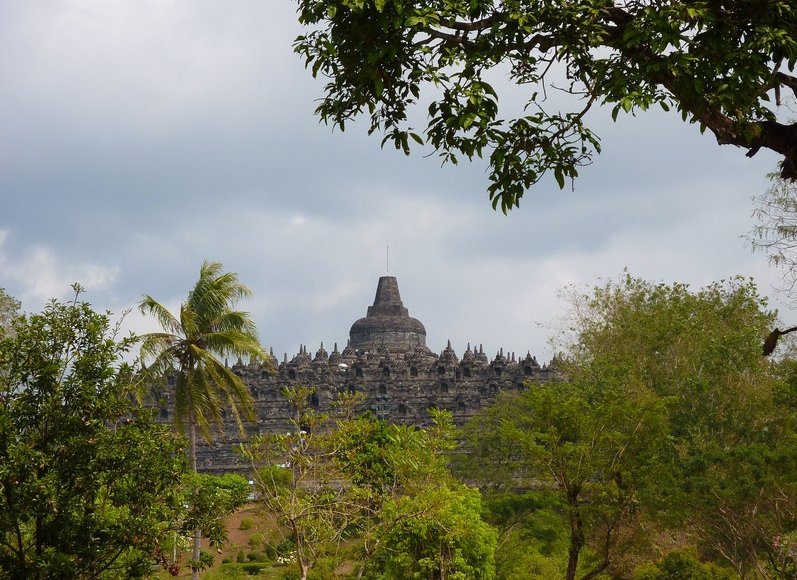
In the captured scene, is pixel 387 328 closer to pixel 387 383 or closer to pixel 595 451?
pixel 387 383

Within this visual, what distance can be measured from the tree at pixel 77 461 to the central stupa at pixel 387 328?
76.0 metres

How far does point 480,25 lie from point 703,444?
30465mm

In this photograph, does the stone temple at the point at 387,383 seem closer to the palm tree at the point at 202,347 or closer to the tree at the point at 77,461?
the palm tree at the point at 202,347

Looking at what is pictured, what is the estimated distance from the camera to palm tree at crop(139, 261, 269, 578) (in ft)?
108

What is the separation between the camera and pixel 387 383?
80.6m

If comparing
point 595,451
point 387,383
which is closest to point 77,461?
point 595,451

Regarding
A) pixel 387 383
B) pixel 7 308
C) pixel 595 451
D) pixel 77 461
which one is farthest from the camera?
pixel 387 383

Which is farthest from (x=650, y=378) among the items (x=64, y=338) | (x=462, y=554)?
(x=64, y=338)

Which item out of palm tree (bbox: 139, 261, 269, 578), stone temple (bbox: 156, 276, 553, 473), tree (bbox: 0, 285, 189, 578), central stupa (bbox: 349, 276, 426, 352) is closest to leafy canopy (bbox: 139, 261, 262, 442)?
palm tree (bbox: 139, 261, 269, 578)

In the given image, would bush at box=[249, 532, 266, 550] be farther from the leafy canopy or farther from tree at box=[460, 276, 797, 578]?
the leafy canopy

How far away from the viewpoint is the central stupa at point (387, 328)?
9369 cm

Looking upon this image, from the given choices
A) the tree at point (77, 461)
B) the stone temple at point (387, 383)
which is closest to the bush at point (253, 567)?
the tree at point (77, 461)

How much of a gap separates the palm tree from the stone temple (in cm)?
4340

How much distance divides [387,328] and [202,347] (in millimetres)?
60475
